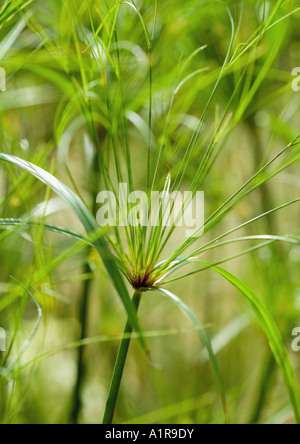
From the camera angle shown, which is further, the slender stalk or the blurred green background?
the slender stalk

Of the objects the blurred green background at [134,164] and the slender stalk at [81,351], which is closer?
the blurred green background at [134,164]

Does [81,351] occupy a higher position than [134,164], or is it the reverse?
[134,164]

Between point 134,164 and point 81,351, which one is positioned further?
point 134,164

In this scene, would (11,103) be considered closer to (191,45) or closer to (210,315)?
Answer: (191,45)

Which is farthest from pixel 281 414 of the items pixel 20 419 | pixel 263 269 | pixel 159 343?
pixel 159 343

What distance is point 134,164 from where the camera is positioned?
909 millimetres

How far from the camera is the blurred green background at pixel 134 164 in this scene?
0.36m

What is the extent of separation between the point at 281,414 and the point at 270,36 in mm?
392

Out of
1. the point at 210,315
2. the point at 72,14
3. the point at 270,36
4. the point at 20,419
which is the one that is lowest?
the point at 20,419

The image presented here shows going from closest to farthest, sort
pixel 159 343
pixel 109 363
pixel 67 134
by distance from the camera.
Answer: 1. pixel 67 134
2. pixel 109 363
3. pixel 159 343

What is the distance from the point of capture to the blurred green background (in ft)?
1.18

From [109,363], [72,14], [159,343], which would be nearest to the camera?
[72,14]
